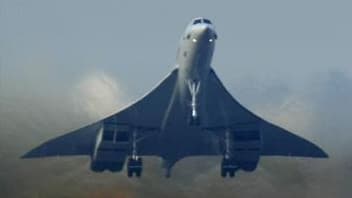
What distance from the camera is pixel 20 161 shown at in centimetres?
3062

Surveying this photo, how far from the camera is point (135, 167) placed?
34.2 m

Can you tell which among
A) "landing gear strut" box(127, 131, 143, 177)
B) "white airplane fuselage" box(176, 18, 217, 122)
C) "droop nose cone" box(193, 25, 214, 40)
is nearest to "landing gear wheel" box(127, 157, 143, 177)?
"landing gear strut" box(127, 131, 143, 177)

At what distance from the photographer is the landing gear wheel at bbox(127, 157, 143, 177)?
33281 millimetres

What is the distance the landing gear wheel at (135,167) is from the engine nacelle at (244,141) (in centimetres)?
564

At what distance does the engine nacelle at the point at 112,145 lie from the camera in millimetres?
36219

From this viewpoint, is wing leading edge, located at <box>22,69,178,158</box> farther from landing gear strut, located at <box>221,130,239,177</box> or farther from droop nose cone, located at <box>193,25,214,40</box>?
landing gear strut, located at <box>221,130,239,177</box>

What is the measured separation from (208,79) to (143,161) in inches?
210

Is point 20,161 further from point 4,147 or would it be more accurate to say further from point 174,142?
point 174,142

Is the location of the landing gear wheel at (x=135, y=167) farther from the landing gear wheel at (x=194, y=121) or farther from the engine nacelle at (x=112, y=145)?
the landing gear wheel at (x=194, y=121)

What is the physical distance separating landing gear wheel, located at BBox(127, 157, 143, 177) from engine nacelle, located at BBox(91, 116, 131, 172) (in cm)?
103

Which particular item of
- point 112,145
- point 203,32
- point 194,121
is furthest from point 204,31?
point 112,145

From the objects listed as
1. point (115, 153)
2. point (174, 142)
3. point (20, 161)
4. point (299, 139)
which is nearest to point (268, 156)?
point (299, 139)

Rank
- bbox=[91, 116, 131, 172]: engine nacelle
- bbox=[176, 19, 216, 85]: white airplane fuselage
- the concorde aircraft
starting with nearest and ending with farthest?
1. bbox=[176, 19, 216, 85]: white airplane fuselage
2. the concorde aircraft
3. bbox=[91, 116, 131, 172]: engine nacelle

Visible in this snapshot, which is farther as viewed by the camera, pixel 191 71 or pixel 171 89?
pixel 171 89
